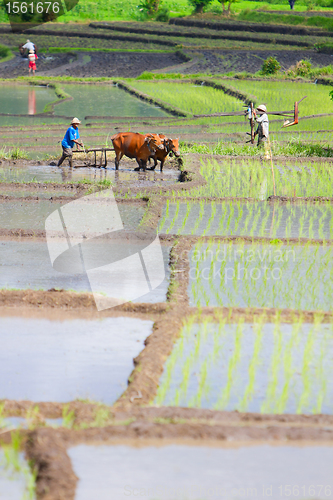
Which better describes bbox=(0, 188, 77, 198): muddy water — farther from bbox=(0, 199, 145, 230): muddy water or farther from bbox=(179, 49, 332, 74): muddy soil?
bbox=(179, 49, 332, 74): muddy soil

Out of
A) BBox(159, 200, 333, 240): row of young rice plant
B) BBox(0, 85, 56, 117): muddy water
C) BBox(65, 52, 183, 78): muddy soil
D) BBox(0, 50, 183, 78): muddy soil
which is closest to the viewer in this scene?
BBox(159, 200, 333, 240): row of young rice plant

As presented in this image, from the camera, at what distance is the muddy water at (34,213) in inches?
288

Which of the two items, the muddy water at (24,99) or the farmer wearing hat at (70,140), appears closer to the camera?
the farmer wearing hat at (70,140)

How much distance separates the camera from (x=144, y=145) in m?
9.88

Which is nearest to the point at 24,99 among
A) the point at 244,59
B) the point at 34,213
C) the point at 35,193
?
the point at 35,193

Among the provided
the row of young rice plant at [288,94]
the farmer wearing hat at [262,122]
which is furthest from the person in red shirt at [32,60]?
the farmer wearing hat at [262,122]

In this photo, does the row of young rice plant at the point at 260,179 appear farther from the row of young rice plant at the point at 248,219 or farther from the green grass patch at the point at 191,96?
the green grass patch at the point at 191,96

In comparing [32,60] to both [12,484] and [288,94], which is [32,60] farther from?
[12,484]

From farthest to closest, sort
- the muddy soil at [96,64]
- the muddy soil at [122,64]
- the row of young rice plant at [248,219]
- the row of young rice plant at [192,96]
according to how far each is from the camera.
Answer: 1. the muddy soil at [122,64]
2. the muddy soil at [96,64]
3. the row of young rice plant at [192,96]
4. the row of young rice plant at [248,219]

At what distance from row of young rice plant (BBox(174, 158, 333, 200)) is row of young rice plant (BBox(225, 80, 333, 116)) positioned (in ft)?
18.1

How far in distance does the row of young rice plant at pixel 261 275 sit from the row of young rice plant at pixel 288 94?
1012 cm

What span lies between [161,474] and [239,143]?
9990 mm

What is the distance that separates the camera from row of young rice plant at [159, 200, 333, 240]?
23.3 feet

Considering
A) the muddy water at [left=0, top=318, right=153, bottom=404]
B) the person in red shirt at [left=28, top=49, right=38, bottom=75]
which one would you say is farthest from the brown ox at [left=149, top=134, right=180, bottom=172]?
the person in red shirt at [left=28, top=49, right=38, bottom=75]
